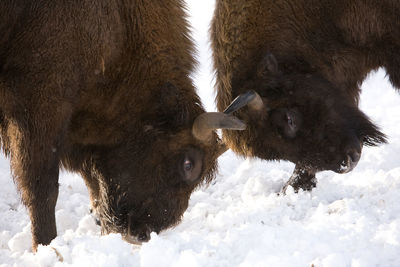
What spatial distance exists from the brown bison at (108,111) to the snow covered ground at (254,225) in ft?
0.94

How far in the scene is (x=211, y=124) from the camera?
14.7 feet

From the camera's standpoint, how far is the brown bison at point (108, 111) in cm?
433

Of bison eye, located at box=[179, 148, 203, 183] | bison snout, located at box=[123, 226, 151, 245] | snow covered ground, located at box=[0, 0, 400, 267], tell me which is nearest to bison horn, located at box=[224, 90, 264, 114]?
bison eye, located at box=[179, 148, 203, 183]

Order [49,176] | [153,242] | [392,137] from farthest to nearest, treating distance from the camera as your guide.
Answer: [392,137], [49,176], [153,242]

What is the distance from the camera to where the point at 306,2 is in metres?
4.89

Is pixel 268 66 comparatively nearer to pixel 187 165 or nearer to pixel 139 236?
pixel 187 165

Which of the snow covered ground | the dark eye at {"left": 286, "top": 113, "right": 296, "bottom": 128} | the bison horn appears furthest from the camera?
the dark eye at {"left": 286, "top": 113, "right": 296, "bottom": 128}

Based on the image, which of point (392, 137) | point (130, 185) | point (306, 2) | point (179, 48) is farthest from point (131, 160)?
point (392, 137)

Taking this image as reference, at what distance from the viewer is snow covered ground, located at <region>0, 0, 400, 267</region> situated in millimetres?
3330

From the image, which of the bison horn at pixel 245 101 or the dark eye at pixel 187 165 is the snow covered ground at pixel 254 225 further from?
the bison horn at pixel 245 101

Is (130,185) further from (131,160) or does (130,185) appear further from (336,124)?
(336,124)

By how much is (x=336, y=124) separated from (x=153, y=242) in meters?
2.01

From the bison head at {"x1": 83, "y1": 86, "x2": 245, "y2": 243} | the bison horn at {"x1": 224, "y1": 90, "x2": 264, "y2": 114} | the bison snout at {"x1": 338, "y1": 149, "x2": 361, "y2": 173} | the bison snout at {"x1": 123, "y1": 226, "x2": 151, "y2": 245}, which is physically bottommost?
the bison snout at {"x1": 123, "y1": 226, "x2": 151, "y2": 245}

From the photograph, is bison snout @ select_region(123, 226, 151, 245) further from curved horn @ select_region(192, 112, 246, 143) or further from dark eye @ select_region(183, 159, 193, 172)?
curved horn @ select_region(192, 112, 246, 143)
